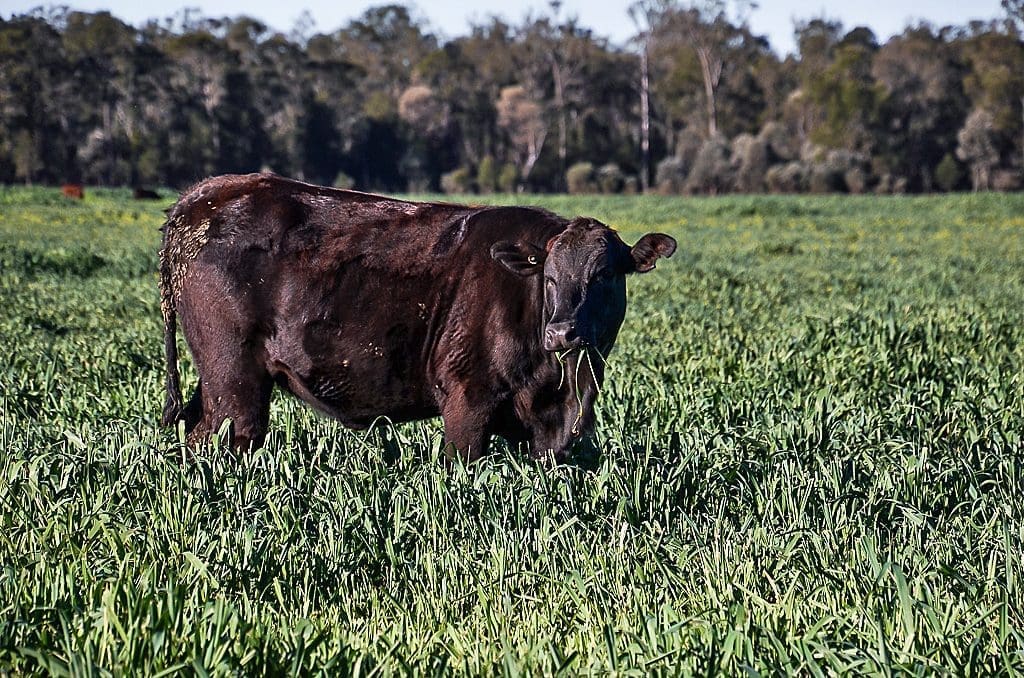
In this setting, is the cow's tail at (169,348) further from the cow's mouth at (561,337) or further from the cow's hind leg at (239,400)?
the cow's mouth at (561,337)

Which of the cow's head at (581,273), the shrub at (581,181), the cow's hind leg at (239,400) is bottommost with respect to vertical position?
the shrub at (581,181)

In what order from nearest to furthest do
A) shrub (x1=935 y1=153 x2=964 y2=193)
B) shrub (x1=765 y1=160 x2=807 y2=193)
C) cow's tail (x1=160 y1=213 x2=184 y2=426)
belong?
cow's tail (x1=160 y1=213 x2=184 y2=426) < shrub (x1=765 y1=160 x2=807 y2=193) < shrub (x1=935 y1=153 x2=964 y2=193)

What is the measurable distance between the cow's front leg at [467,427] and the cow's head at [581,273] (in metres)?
0.46

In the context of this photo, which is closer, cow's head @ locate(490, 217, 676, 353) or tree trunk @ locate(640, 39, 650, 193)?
cow's head @ locate(490, 217, 676, 353)

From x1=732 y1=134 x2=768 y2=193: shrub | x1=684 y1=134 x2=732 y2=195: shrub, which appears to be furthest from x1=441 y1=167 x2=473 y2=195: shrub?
x1=732 y1=134 x2=768 y2=193: shrub

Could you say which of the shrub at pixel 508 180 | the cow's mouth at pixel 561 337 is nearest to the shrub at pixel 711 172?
the shrub at pixel 508 180

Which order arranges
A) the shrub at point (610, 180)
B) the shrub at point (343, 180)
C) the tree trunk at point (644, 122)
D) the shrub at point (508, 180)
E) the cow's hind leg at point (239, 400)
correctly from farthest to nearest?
the tree trunk at point (644, 122) → the shrub at point (508, 180) → the shrub at point (610, 180) → the shrub at point (343, 180) → the cow's hind leg at point (239, 400)

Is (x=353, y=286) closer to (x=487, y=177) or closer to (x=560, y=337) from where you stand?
(x=560, y=337)

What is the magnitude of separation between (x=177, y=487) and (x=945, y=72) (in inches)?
2819

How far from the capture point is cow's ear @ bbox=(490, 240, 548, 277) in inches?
206

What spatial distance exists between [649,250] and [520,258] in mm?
656

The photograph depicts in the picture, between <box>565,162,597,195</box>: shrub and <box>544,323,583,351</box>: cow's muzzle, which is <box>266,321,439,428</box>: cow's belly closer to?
<box>544,323,583,351</box>: cow's muzzle

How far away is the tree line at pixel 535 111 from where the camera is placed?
62.9m

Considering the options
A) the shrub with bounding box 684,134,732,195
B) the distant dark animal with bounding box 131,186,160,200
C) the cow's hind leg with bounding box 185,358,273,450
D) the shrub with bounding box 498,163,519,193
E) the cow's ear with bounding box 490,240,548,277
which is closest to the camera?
the cow's ear with bounding box 490,240,548,277
